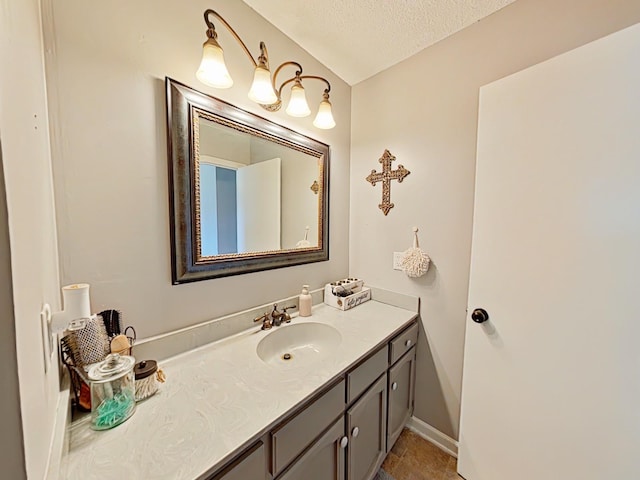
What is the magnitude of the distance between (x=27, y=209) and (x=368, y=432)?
140cm

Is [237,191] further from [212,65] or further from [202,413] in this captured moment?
[202,413]

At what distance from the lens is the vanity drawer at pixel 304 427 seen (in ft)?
2.35

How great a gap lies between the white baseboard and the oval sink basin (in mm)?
881

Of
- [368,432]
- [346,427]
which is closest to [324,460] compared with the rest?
[346,427]

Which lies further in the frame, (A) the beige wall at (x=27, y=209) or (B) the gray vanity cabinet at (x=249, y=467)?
(B) the gray vanity cabinet at (x=249, y=467)

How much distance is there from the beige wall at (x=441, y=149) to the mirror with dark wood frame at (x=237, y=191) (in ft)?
1.44

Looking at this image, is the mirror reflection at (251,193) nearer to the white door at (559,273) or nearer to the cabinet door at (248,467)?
the cabinet door at (248,467)

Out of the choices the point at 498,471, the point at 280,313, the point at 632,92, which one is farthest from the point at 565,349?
the point at 280,313

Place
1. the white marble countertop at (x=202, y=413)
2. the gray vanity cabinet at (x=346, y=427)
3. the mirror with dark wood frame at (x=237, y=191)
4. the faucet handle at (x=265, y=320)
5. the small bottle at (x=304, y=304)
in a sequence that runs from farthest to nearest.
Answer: the small bottle at (x=304, y=304) → the faucet handle at (x=265, y=320) → the mirror with dark wood frame at (x=237, y=191) → the gray vanity cabinet at (x=346, y=427) → the white marble countertop at (x=202, y=413)

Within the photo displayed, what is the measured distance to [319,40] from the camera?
1.37 meters

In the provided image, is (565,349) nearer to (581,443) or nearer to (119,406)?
(581,443)

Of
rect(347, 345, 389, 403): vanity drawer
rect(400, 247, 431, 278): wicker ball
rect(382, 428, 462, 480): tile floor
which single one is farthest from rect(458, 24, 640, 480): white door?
rect(347, 345, 389, 403): vanity drawer

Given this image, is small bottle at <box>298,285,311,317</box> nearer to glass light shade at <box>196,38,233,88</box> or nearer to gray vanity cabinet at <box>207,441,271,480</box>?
gray vanity cabinet at <box>207,441,271,480</box>

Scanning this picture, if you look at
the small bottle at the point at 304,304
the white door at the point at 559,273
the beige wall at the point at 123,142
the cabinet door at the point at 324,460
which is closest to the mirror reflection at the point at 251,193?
the beige wall at the point at 123,142
